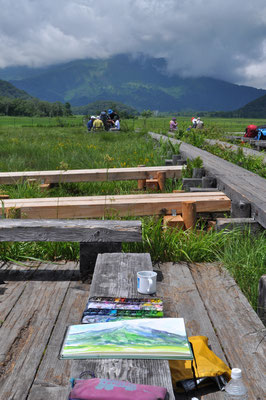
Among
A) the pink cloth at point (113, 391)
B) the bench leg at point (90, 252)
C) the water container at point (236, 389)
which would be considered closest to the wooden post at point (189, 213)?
the bench leg at point (90, 252)

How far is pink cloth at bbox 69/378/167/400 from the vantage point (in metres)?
1.46

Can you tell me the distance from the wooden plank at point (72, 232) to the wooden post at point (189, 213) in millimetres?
1248

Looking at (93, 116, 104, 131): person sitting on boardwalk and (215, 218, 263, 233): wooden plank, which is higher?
(93, 116, 104, 131): person sitting on boardwalk

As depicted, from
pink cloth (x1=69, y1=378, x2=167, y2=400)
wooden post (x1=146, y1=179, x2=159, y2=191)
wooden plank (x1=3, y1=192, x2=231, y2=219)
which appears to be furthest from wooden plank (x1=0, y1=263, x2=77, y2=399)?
wooden post (x1=146, y1=179, x2=159, y2=191)

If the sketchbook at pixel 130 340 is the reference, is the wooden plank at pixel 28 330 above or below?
below

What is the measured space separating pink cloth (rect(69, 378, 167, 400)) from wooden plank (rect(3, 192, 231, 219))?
122 inches

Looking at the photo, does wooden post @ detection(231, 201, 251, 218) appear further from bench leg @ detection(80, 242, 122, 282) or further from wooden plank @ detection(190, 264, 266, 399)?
bench leg @ detection(80, 242, 122, 282)

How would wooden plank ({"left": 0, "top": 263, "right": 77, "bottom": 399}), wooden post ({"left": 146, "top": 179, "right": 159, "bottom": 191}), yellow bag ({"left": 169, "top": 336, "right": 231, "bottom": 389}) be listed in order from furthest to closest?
wooden post ({"left": 146, "top": 179, "right": 159, "bottom": 191}) → wooden plank ({"left": 0, "top": 263, "right": 77, "bottom": 399}) → yellow bag ({"left": 169, "top": 336, "right": 231, "bottom": 389})

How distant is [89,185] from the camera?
7812 mm

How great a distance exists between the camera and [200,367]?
2.05 metres

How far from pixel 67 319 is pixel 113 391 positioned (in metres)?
1.33

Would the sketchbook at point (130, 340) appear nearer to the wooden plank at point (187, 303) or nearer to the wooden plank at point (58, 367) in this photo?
the wooden plank at point (58, 367)

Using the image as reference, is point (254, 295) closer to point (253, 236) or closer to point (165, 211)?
point (253, 236)

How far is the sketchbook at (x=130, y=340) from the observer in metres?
1.72
